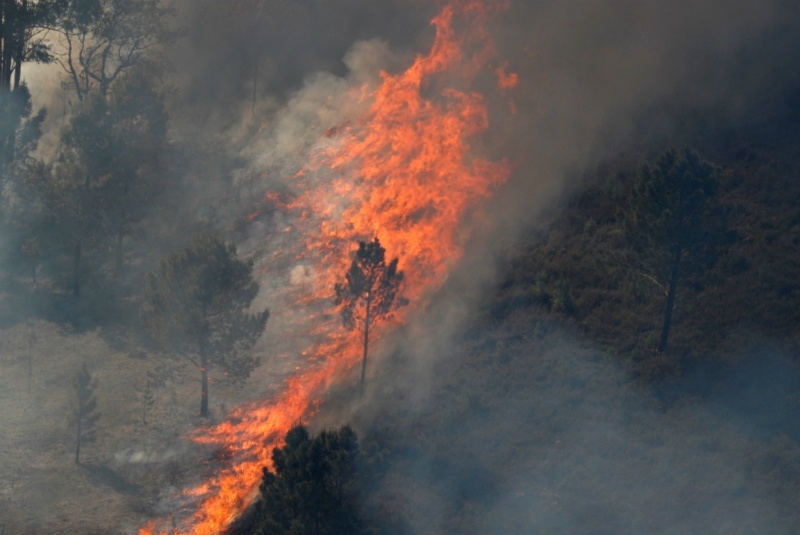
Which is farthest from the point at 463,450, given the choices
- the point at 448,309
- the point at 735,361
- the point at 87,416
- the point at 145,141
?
the point at 145,141

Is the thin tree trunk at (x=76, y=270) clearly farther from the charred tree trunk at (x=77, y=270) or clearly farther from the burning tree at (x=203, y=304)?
the burning tree at (x=203, y=304)

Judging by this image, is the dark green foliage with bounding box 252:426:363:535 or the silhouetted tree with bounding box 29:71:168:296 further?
the silhouetted tree with bounding box 29:71:168:296

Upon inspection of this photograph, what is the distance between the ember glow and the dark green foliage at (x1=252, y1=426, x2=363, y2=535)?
640 cm

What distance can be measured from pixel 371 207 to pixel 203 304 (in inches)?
619

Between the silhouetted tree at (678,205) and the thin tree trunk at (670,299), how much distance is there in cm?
4

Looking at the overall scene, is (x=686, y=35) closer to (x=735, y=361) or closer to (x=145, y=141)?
(x=735, y=361)

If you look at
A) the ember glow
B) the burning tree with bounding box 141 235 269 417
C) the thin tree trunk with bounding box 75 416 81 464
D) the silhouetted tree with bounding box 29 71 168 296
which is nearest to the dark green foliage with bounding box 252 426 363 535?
the ember glow

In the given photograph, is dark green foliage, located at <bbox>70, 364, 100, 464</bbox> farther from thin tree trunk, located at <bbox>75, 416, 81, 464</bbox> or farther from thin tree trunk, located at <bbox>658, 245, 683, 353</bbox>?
thin tree trunk, located at <bbox>658, 245, 683, 353</bbox>

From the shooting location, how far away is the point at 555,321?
41.1m

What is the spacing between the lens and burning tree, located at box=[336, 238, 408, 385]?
132 feet

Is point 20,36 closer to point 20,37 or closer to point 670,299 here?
point 20,37

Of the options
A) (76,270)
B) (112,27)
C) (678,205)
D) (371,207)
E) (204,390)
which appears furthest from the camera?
(112,27)

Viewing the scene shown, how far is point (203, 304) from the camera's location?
42.2 metres

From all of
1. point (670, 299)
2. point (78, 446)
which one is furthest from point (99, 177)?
point (670, 299)
